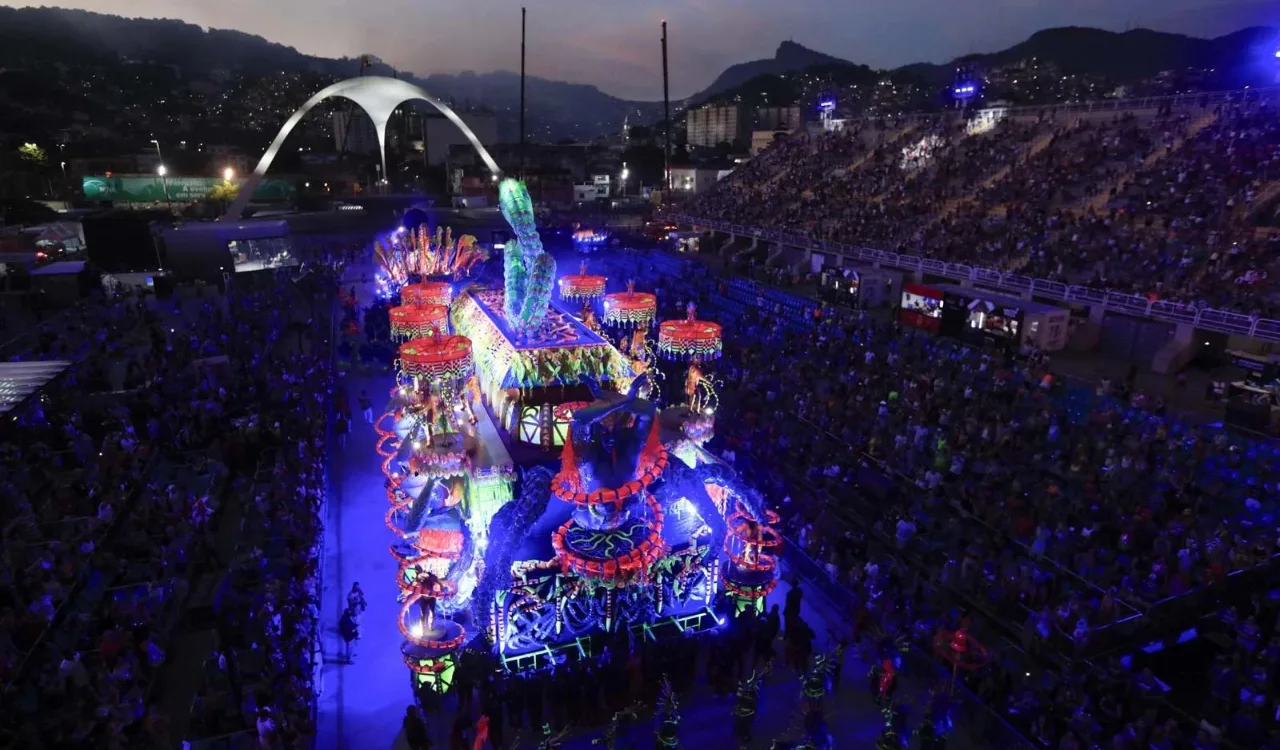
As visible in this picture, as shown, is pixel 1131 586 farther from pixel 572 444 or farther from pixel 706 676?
pixel 572 444

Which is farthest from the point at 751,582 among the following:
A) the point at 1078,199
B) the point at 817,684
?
the point at 1078,199

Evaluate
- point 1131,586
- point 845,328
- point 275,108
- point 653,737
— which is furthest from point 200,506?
point 275,108

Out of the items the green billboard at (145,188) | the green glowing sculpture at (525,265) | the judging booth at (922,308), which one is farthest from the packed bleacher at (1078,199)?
the green billboard at (145,188)

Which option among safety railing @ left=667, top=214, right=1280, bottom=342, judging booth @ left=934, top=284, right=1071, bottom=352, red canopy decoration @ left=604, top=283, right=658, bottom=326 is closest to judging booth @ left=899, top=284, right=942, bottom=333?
judging booth @ left=934, top=284, right=1071, bottom=352

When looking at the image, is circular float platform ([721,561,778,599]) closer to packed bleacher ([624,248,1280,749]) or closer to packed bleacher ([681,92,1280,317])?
packed bleacher ([624,248,1280,749])

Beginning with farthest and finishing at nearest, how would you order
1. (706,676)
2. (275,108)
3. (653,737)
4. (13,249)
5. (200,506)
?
(275,108) → (13,249) → (200,506) → (706,676) → (653,737)

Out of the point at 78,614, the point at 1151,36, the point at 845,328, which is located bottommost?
the point at 78,614
